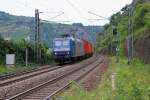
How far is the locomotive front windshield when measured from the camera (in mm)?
55438

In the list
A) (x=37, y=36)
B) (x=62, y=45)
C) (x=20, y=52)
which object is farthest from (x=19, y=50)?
(x=62, y=45)

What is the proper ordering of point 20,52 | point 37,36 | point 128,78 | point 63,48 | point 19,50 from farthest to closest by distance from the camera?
point 63,48
point 37,36
point 20,52
point 19,50
point 128,78

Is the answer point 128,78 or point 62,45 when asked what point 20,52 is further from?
point 128,78

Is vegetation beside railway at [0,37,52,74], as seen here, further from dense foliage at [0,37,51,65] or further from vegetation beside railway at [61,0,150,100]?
vegetation beside railway at [61,0,150,100]

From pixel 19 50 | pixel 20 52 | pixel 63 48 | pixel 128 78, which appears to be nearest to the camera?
pixel 128 78

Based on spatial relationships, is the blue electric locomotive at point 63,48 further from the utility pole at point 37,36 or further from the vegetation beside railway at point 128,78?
the vegetation beside railway at point 128,78

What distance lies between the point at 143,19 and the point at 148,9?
197cm

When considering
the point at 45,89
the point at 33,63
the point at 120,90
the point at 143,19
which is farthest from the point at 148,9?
the point at 120,90

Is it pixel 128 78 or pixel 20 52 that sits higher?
pixel 20 52

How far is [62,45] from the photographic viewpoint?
5578 centimetres

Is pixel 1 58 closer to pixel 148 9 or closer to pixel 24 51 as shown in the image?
pixel 24 51

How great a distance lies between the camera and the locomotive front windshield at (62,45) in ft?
182

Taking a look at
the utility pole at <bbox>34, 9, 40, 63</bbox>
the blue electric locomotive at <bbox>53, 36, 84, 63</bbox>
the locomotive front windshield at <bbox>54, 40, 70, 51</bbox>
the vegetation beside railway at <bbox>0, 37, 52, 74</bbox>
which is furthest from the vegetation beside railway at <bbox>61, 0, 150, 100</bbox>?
the utility pole at <bbox>34, 9, 40, 63</bbox>

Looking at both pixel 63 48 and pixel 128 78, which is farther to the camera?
pixel 63 48
